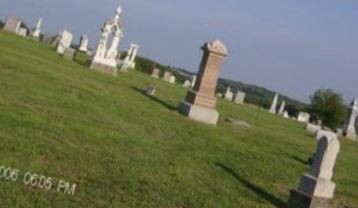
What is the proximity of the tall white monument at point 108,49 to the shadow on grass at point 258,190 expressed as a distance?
642 inches

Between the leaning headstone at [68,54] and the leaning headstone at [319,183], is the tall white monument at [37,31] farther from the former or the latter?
the leaning headstone at [319,183]

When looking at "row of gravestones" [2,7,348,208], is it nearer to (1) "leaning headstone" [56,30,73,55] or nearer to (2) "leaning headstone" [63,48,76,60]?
(1) "leaning headstone" [56,30,73,55]

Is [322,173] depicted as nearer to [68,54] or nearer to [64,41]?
[68,54]

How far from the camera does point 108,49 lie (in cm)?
2889

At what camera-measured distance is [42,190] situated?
7.61 metres

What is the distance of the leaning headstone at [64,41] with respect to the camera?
113 feet

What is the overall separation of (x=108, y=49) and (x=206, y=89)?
10.1m

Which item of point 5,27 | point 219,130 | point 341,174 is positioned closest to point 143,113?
point 219,130

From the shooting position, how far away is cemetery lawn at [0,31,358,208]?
834 cm

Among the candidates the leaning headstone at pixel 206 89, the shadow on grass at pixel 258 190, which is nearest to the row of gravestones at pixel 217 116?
the leaning headstone at pixel 206 89

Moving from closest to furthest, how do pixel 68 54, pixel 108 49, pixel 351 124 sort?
Result: 1. pixel 108 49
2. pixel 68 54
3. pixel 351 124

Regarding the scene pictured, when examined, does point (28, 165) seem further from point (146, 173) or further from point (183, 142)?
point (183, 142)

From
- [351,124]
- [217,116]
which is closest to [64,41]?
[351,124]

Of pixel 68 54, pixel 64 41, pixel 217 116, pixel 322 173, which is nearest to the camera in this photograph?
pixel 322 173
